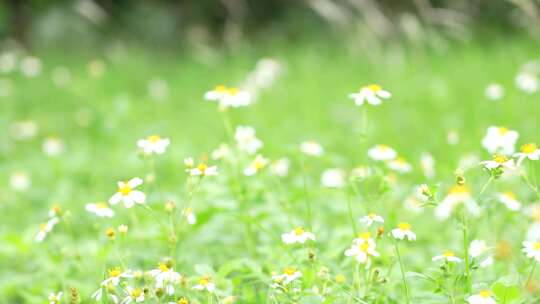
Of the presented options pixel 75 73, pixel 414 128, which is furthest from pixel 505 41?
pixel 75 73

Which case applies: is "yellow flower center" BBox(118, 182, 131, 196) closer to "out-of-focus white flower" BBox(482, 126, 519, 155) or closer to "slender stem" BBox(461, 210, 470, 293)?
"slender stem" BBox(461, 210, 470, 293)

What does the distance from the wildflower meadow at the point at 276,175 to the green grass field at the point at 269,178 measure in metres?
0.01

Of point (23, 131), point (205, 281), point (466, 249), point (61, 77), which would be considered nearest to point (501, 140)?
point (466, 249)

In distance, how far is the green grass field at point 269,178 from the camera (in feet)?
4.84

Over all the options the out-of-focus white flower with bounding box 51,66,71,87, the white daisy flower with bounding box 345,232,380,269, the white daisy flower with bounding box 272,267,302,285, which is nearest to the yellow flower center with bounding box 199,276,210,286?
the white daisy flower with bounding box 272,267,302,285

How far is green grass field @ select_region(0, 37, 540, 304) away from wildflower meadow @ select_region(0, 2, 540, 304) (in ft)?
0.04

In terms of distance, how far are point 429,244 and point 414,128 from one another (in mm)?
1547

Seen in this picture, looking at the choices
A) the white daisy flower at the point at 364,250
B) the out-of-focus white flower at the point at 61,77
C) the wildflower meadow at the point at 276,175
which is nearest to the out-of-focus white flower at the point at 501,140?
the wildflower meadow at the point at 276,175

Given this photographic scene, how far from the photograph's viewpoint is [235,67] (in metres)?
5.61

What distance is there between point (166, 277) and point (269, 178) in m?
1.28

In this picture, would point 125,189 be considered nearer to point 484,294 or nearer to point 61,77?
point 484,294

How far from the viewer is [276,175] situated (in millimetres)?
1865

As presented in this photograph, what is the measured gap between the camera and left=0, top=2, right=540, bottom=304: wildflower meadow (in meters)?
1.35

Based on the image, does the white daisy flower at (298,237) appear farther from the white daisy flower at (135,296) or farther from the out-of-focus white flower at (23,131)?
the out-of-focus white flower at (23,131)
